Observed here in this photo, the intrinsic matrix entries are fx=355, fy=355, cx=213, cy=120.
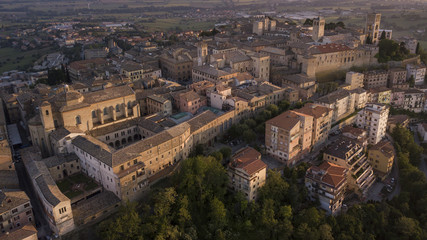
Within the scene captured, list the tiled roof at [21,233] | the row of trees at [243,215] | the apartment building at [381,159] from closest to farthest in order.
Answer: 1. the tiled roof at [21,233]
2. the row of trees at [243,215]
3. the apartment building at [381,159]

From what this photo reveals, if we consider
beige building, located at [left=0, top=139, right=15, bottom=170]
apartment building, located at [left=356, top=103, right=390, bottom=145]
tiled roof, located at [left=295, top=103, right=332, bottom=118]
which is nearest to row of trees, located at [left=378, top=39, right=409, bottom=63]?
apartment building, located at [left=356, top=103, right=390, bottom=145]

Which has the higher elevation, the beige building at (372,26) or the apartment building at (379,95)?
the beige building at (372,26)

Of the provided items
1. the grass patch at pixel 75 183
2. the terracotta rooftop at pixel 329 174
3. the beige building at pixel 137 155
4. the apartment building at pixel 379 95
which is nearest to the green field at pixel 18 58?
the beige building at pixel 137 155

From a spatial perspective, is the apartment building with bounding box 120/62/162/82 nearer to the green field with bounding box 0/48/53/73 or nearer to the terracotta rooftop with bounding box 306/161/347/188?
the terracotta rooftop with bounding box 306/161/347/188

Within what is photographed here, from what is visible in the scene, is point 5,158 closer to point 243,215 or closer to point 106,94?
point 106,94

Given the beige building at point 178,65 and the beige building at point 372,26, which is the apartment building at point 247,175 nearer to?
the beige building at point 178,65

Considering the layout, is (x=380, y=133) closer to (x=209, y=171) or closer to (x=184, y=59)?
(x=209, y=171)
